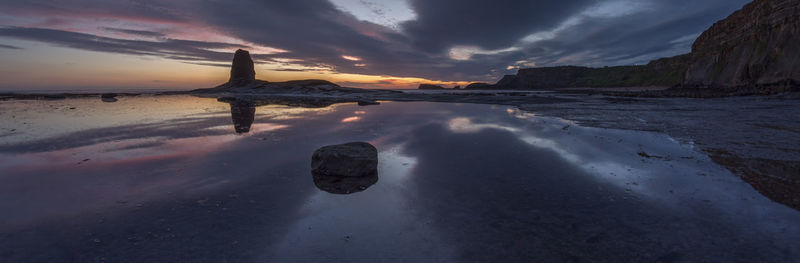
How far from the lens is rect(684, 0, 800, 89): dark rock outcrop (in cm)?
3138

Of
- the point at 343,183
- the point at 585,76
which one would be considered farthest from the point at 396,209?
the point at 585,76

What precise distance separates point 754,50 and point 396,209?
5799 cm

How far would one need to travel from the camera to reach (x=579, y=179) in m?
5.55

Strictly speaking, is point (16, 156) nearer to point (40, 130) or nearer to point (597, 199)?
point (40, 130)

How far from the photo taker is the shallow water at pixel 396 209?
10.2 feet

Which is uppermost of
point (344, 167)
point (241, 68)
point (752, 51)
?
point (241, 68)

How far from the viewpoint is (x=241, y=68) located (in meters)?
95.6

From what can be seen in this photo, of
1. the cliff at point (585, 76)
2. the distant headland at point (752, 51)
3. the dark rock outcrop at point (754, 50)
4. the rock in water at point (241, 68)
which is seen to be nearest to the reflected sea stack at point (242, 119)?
the distant headland at point (752, 51)

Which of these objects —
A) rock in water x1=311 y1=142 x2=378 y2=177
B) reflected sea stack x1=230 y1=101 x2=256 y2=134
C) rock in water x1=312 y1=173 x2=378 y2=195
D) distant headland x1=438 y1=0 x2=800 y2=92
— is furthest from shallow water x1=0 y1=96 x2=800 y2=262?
distant headland x1=438 y1=0 x2=800 y2=92

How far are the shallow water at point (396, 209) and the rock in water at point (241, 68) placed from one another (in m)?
97.8

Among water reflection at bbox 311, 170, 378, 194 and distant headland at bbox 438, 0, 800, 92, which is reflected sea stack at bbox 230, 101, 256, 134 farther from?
distant headland at bbox 438, 0, 800, 92

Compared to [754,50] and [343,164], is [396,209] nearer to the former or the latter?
[343,164]

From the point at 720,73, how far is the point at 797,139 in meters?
52.9

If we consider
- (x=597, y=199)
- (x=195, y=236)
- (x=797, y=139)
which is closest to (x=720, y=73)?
(x=797, y=139)
